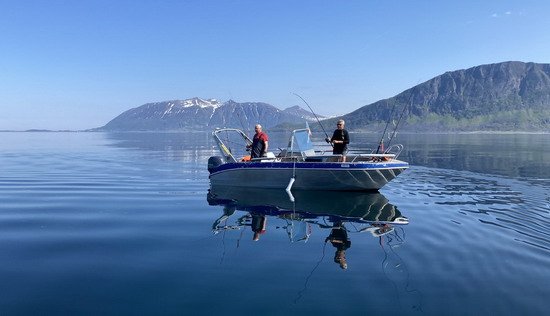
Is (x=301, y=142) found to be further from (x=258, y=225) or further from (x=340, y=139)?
(x=258, y=225)

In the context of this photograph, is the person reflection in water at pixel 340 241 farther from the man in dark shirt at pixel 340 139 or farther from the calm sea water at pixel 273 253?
the man in dark shirt at pixel 340 139

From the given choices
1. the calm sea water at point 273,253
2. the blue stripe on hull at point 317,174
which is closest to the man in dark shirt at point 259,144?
the blue stripe on hull at point 317,174

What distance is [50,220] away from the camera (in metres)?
14.0

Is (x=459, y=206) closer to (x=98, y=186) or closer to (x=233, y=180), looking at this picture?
(x=233, y=180)

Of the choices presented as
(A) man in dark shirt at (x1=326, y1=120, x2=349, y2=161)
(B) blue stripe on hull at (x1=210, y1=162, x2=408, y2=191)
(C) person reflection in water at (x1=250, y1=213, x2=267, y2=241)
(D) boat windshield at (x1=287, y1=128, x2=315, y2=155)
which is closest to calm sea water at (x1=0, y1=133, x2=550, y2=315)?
(C) person reflection in water at (x1=250, y1=213, x2=267, y2=241)

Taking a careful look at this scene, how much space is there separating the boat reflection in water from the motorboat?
51 centimetres

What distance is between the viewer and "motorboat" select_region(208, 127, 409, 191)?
1945 centimetres

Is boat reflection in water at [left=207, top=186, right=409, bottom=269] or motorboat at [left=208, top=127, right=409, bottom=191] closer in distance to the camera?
boat reflection in water at [left=207, top=186, right=409, bottom=269]

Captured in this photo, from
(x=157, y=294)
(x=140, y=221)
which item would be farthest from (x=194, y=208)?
(x=157, y=294)

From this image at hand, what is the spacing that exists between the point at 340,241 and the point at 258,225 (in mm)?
3371

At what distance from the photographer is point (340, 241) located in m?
11.8

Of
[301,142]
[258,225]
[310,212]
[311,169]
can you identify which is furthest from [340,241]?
[301,142]

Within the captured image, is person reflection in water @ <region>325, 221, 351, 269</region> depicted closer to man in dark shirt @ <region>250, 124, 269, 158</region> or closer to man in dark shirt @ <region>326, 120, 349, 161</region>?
man in dark shirt @ <region>326, 120, 349, 161</region>

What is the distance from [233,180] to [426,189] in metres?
11.0
